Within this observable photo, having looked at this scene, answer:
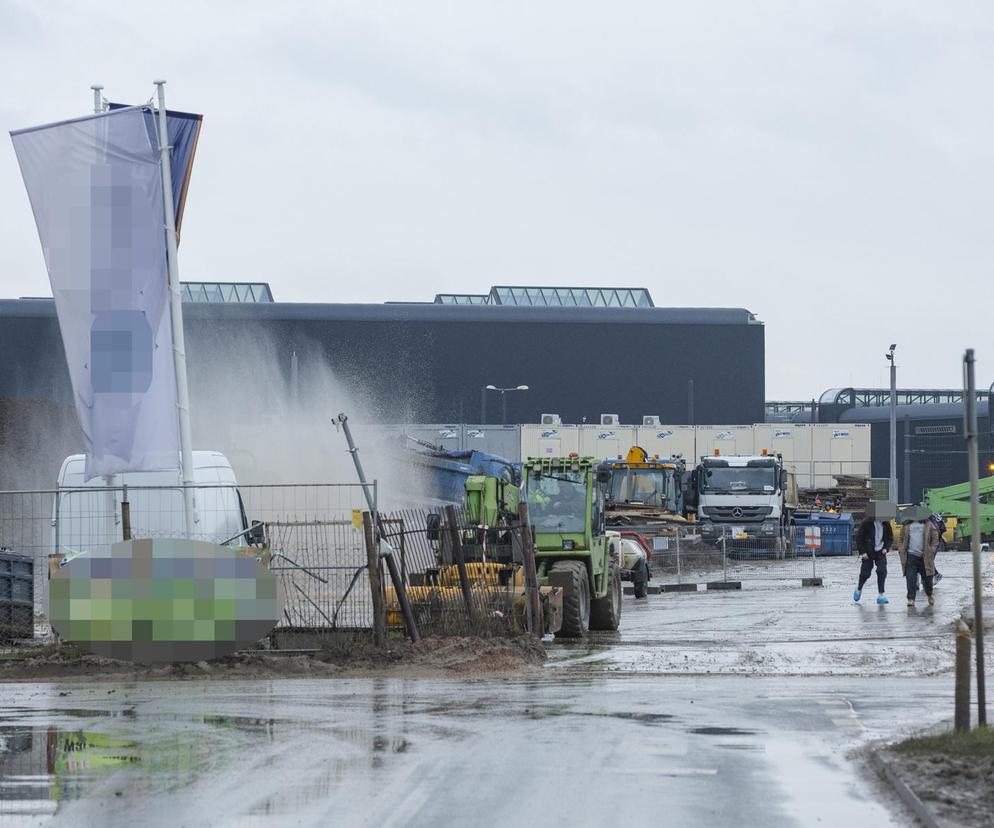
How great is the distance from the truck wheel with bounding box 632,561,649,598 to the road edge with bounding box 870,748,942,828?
2327cm

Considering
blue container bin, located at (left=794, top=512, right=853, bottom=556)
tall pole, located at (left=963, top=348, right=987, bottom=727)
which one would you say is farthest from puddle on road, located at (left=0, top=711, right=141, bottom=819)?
blue container bin, located at (left=794, top=512, right=853, bottom=556)

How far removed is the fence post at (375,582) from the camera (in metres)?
17.5

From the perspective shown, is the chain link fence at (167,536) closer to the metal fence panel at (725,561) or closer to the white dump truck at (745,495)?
the metal fence panel at (725,561)

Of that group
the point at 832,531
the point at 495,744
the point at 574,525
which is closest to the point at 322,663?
the point at 574,525

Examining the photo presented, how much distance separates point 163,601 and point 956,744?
28.4 ft

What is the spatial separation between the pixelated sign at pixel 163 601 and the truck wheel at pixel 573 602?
5395mm

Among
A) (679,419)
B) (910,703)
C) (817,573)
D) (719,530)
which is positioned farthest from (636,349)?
(910,703)

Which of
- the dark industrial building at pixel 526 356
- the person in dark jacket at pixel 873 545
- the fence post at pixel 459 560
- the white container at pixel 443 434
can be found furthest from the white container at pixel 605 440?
the fence post at pixel 459 560

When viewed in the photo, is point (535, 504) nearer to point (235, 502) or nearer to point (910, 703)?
point (235, 502)

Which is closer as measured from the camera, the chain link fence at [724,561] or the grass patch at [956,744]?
the grass patch at [956,744]

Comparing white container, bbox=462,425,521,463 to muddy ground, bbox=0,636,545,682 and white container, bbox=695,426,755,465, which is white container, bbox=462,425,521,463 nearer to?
white container, bbox=695,426,755,465

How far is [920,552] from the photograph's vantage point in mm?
27344

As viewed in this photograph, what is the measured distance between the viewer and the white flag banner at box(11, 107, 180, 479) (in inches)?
787

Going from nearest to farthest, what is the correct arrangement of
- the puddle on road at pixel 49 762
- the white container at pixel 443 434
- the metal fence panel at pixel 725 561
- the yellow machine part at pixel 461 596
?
1. the puddle on road at pixel 49 762
2. the yellow machine part at pixel 461 596
3. the metal fence panel at pixel 725 561
4. the white container at pixel 443 434
